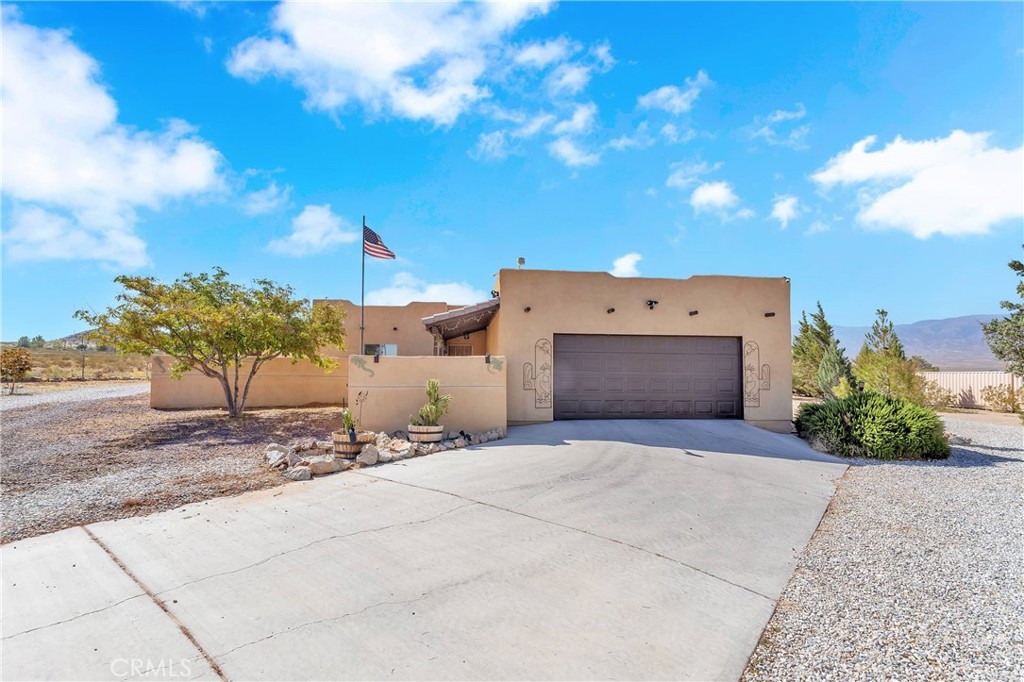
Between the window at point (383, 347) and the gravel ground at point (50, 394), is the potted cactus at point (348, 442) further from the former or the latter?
the gravel ground at point (50, 394)

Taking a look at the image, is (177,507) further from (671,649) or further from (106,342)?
(106,342)

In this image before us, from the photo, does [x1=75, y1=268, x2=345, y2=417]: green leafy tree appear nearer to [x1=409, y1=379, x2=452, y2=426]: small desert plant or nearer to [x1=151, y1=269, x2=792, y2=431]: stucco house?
[x1=151, y1=269, x2=792, y2=431]: stucco house

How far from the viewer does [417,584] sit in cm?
409

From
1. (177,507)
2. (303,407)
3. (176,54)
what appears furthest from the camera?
(303,407)

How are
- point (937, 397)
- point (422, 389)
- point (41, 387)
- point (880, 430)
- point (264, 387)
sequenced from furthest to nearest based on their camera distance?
point (41, 387) < point (937, 397) < point (264, 387) < point (422, 389) < point (880, 430)

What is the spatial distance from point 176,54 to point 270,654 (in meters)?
11.0

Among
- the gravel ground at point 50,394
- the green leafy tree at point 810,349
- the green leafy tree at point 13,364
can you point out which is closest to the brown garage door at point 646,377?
the green leafy tree at point 810,349

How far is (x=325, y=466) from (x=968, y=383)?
30244mm

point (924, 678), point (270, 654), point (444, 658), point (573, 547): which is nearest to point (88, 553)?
point (270, 654)

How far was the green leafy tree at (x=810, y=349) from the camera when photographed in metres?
26.3

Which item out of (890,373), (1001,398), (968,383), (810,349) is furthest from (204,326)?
(968,383)

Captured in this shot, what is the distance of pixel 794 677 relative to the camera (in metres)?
3.06

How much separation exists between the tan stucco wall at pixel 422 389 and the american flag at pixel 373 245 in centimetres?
393

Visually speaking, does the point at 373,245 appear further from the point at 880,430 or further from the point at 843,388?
the point at 843,388
